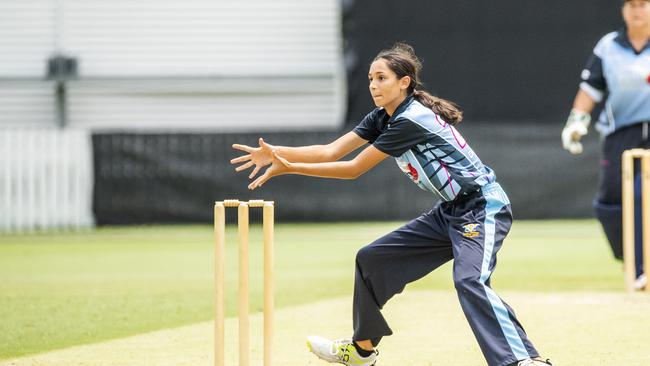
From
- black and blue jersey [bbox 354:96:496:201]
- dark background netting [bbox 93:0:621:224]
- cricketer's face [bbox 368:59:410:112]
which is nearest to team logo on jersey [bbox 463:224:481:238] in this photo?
black and blue jersey [bbox 354:96:496:201]

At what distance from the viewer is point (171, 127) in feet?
73.8

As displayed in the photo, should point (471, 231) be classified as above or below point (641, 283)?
above

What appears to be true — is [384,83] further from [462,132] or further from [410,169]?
[462,132]

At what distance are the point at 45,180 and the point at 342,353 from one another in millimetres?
13918

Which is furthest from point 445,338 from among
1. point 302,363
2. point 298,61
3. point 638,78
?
point 298,61

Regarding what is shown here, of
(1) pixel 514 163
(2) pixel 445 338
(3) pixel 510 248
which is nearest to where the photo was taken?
(2) pixel 445 338

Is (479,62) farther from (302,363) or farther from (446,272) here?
(302,363)

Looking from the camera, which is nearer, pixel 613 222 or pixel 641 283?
pixel 641 283

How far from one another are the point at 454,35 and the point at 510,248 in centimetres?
636

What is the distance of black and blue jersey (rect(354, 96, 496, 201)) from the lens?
5898 mm

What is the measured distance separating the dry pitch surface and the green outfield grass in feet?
1.34

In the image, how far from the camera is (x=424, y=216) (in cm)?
618

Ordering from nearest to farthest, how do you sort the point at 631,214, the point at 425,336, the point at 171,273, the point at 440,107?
the point at 440,107 → the point at 425,336 → the point at 631,214 → the point at 171,273

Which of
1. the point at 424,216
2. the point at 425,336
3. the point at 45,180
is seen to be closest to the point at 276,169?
the point at 424,216
